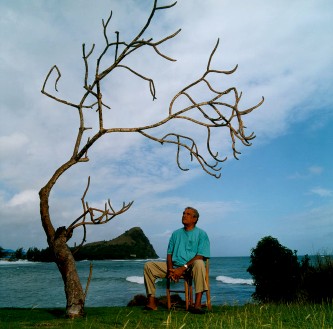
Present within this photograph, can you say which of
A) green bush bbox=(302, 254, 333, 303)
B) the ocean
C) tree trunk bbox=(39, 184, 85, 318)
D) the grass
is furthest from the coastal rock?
tree trunk bbox=(39, 184, 85, 318)

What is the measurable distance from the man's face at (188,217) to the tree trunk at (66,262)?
216 centimetres

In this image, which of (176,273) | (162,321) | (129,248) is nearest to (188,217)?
(176,273)

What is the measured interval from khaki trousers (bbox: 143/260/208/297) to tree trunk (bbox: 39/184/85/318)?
1399mm

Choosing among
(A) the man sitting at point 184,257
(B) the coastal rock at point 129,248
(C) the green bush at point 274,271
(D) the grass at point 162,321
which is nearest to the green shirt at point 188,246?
(A) the man sitting at point 184,257

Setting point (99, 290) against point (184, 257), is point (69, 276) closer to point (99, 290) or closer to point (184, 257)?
point (184, 257)

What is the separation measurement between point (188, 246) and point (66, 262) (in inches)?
86.5

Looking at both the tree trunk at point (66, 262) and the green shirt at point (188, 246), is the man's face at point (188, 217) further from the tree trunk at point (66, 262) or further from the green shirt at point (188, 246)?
the tree trunk at point (66, 262)

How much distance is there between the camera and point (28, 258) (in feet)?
442

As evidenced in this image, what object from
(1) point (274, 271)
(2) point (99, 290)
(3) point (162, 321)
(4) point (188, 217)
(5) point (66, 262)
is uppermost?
(4) point (188, 217)

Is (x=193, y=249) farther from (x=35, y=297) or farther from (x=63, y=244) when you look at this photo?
(x=35, y=297)

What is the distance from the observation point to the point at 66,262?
16.9 ft

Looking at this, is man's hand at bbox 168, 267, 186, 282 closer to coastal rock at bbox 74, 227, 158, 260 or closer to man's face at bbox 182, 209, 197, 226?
man's face at bbox 182, 209, 197, 226

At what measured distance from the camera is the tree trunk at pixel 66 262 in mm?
5113

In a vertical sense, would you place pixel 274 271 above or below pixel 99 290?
above
